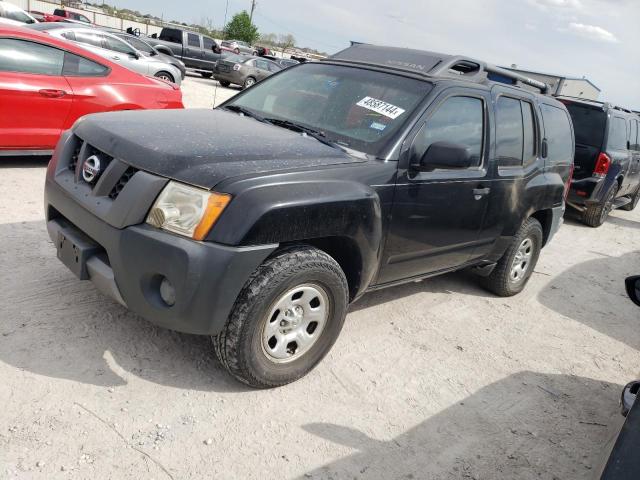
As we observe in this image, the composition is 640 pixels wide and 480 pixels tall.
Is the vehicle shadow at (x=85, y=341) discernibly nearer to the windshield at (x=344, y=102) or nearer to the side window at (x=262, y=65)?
the windshield at (x=344, y=102)

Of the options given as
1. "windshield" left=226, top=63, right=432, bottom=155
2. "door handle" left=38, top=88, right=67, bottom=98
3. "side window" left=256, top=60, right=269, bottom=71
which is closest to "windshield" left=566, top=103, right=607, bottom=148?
"windshield" left=226, top=63, right=432, bottom=155

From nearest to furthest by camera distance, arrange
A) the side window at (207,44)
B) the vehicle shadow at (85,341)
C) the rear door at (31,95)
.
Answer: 1. the vehicle shadow at (85,341)
2. the rear door at (31,95)
3. the side window at (207,44)

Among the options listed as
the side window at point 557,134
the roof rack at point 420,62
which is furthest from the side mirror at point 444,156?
the side window at point 557,134

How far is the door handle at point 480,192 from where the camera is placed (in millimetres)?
4048

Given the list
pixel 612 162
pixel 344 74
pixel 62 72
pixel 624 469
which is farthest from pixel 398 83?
pixel 612 162

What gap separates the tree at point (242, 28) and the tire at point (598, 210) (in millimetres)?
54549

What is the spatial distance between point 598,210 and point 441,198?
21.2 feet

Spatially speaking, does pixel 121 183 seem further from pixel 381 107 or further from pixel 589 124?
pixel 589 124

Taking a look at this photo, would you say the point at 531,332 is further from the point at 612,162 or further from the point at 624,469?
the point at 612,162

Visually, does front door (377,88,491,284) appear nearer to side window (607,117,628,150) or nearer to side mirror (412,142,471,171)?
side mirror (412,142,471,171)

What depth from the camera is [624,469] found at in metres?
1.62

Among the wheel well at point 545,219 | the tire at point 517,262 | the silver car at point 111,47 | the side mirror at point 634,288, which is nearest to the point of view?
the side mirror at point 634,288

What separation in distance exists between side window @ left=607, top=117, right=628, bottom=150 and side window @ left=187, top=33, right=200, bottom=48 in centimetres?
1756

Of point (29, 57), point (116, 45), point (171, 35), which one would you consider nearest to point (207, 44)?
point (171, 35)
